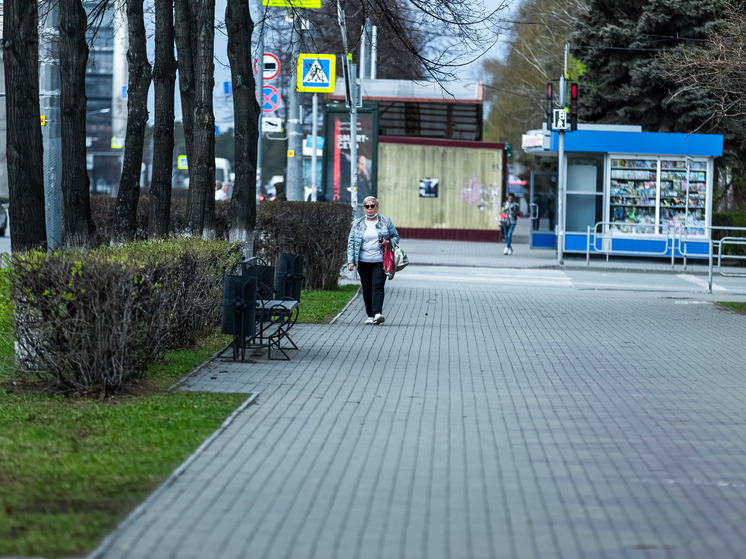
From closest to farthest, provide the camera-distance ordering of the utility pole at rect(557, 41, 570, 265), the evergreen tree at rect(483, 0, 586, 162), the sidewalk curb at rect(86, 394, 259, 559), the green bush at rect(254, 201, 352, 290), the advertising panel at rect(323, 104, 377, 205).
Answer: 1. the sidewalk curb at rect(86, 394, 259, 559)
2. the green bush at rect(254, 201, 352, 290)
3. the advertising panel at rect(323, 104, 377, 205)
4. the utility pole at rect(557, 41, 570, 265)
5. the evergreen tree at rect(483, 0, 586, 162)

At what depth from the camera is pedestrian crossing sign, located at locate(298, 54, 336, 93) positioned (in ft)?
70.1

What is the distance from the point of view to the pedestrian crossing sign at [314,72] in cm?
2138

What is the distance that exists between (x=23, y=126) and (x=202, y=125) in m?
5.10

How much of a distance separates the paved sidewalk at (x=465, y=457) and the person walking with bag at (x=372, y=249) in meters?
1.59

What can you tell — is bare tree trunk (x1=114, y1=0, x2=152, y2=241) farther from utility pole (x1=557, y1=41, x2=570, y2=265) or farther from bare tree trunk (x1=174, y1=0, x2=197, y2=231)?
utility pole (x1=557, y1=41, x2=570, y2=265)

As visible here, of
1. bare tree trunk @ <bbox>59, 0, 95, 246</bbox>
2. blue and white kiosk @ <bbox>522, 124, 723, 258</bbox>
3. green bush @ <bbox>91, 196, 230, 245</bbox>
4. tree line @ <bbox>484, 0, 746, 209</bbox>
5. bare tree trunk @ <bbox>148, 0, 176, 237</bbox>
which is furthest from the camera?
tree line @ <bbox>484, 0, 746, 209</bbox>

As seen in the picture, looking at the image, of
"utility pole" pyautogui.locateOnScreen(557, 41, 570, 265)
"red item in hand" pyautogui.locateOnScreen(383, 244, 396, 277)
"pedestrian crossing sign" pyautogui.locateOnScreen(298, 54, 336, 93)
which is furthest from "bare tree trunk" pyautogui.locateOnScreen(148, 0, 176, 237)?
"utility pole" pyautogui.locateOnScreen(557, 41, 570, 265)

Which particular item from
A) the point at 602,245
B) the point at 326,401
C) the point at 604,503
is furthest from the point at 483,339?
the point at 602,245

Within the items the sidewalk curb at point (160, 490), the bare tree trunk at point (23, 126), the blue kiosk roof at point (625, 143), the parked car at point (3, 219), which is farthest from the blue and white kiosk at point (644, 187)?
the sidewalk curb at point (160, 490)

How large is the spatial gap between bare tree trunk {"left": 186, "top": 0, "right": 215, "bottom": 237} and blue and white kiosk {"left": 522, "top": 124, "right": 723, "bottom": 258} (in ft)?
53.2

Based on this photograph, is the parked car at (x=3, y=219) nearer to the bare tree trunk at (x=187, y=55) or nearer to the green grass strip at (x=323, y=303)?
the green grass strip at (x=323, y=303)

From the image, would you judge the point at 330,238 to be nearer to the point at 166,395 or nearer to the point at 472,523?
the point at 166,395

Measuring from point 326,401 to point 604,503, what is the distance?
324cm

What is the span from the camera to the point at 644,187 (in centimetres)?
2991
